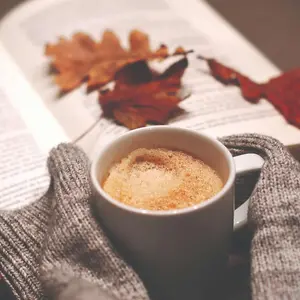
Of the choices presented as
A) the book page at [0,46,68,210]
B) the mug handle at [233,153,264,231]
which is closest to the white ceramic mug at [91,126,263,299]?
the mug handle at [233,153,264,231]

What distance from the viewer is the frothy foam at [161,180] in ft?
1.07

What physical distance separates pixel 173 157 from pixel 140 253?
8cm

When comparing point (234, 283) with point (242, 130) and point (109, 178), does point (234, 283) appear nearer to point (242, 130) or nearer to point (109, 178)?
point (109, 178)

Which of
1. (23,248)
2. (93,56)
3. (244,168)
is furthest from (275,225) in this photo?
(93,56)

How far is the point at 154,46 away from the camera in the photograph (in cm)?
75

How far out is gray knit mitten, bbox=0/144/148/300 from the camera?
1.05 ft

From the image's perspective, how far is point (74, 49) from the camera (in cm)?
72

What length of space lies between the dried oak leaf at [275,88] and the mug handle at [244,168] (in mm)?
212

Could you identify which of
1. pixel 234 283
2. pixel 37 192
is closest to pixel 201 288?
pixel 234 283

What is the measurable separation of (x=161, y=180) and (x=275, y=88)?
0.33m

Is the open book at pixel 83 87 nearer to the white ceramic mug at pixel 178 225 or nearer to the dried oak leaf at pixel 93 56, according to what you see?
the dried oak leaf at pixel 93 56

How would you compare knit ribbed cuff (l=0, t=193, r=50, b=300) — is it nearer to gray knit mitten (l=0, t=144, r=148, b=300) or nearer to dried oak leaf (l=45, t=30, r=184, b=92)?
gray knit mitten (l=0, t=144, r=148, b=300)

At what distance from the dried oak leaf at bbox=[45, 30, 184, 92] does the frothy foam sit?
0.30 metres

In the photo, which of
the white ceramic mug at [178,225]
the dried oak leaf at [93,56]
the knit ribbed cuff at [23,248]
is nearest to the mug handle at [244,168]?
the white ceramic mug at [178,225]
